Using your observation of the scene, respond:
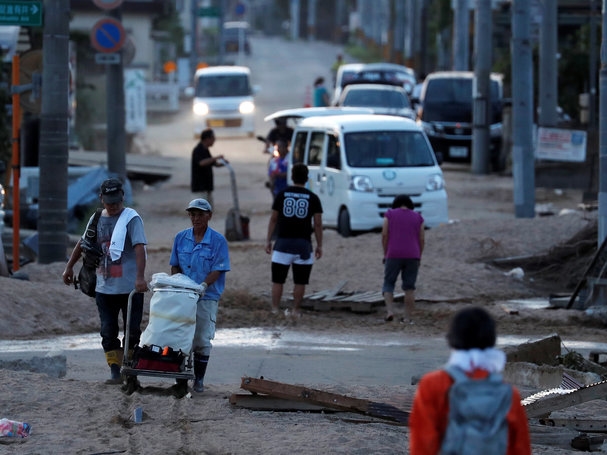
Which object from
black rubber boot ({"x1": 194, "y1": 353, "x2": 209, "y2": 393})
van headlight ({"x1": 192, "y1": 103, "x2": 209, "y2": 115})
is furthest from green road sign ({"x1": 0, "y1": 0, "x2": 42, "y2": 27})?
van headlight ({"x1": 192, "y1": 103, "x2": 209, "y2": 115})

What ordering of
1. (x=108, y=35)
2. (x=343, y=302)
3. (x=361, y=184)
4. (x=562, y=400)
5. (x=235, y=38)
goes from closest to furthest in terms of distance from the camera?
Answer: 1. (x=562, y=400)
2. (x=343, y=302)
3. (x=361, y=184)
4. (x=108, y=35)
5. (x=235, y=38)

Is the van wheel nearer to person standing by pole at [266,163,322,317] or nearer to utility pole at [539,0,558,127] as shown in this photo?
person standing by pole at [266,163,322,317]

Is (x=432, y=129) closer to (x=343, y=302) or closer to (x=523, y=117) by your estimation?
(x=523, y=117)

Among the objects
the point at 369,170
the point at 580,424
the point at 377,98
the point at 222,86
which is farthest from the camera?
the point at 222,86

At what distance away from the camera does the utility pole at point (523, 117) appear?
20.3 metres

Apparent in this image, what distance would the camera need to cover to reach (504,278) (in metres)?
15.5

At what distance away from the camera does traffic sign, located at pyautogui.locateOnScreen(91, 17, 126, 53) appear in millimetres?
19531

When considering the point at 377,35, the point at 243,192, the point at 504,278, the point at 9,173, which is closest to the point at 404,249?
the point at 504,278

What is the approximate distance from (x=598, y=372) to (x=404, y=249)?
10.5 ft

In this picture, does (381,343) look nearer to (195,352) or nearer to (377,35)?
(195,352)

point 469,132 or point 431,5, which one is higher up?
point 431,5

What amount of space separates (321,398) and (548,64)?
1895 centimetres

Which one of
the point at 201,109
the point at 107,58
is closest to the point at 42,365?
the point at 107,58

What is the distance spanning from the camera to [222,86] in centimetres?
3691
